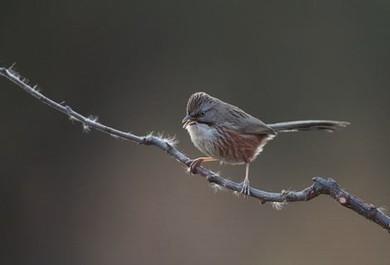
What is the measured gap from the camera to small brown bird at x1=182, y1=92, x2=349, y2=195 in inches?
87.1

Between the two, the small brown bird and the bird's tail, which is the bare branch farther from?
the bird's tail

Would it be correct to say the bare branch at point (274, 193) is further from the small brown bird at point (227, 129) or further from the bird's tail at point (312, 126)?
the bird's tail at point (312, 126)

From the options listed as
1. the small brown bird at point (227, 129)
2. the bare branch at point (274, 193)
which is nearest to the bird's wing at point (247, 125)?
the small brown bird at point (227, 129)

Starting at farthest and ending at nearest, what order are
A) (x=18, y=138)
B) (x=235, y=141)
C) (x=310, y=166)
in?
(x=18, y=138), (x=310, y=166), (x=235, y=141)

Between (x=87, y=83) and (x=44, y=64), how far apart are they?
12.9 inches

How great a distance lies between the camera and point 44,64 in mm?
4680

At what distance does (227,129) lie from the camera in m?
2.31

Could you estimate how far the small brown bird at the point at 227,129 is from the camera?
2213 millimetres

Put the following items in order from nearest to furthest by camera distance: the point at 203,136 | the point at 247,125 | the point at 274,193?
the point at 274,193 < the point at 203,136 < the point at 247,125

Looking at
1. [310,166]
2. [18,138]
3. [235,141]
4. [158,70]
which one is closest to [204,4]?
[158,70]

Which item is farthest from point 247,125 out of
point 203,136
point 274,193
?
point 274,193

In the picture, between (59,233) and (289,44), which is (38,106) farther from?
(289,44)

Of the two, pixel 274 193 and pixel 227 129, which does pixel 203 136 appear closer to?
pixel 227 129

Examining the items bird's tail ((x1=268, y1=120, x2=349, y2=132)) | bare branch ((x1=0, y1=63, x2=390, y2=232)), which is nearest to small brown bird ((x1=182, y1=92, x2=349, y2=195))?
bird's tail ((x1=268, y1=120, x2=349, y2=132))
